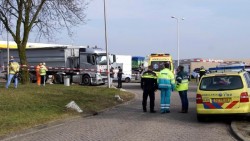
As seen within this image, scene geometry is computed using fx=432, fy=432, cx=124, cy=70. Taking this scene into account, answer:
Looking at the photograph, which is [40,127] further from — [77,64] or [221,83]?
[77,64]

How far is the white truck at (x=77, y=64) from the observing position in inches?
1396

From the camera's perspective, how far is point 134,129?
12.0m

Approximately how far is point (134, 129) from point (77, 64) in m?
24.8

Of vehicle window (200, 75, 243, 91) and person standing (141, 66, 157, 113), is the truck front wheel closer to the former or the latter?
person standing (141, 66, 157, 113)

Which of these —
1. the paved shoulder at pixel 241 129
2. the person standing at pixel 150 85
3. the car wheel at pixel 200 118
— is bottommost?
the paved shoulder at pixel 241 129

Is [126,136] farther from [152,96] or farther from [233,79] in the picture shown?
[152,96]

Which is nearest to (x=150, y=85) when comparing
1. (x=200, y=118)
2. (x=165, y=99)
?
(x=165, y=99)

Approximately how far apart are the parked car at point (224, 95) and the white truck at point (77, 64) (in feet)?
73.3

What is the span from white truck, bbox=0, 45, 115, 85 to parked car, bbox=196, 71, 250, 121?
73.3 feet

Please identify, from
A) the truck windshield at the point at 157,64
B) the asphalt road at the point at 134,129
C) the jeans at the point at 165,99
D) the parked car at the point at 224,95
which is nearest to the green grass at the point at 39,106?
the asphalt road at the point at 134,129

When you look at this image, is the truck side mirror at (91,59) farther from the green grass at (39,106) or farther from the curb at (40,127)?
the curb at (40,127)

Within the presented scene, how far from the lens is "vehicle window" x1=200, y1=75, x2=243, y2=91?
42.2 ft

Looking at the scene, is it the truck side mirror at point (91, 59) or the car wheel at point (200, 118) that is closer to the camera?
the car wheel at point (200, 118)

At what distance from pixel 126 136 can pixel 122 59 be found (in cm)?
3780
